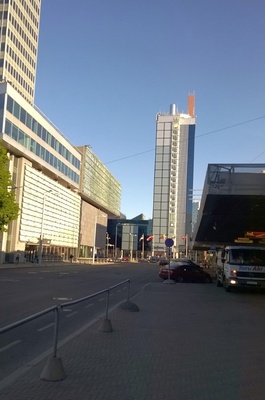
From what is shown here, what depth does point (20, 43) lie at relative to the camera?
87938 millimetres

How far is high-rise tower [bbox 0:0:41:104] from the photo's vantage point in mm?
81375

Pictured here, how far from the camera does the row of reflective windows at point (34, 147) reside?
2124 inches

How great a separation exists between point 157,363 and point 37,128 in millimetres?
59653

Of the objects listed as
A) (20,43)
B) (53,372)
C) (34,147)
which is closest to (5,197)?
(34,147)

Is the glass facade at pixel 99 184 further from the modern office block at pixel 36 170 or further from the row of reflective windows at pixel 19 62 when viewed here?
the row of reflective windows at pixel 19 62

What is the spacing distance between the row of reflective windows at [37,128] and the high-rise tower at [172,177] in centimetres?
4213

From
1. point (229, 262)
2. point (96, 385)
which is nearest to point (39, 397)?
point (96, 385)

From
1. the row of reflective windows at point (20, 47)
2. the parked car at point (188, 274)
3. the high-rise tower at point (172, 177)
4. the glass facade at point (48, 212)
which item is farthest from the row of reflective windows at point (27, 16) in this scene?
the parked car at point (188, 274)

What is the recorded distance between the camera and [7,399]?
5.12m

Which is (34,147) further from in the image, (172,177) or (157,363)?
(172,177)

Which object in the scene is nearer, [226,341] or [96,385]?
[96,385]

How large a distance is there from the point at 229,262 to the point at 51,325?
1346 cm

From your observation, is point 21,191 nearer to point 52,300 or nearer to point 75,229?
point 75,229

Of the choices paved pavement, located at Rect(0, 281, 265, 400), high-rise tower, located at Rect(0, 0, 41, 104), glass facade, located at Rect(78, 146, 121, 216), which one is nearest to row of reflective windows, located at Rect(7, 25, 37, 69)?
high-rise tower, located at Rect(0, 0, 41, 104)
